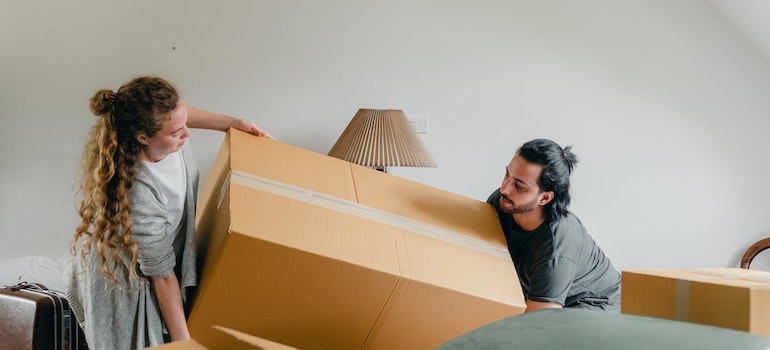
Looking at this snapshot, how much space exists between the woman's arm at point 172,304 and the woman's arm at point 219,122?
0.44 metres

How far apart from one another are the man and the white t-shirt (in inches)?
31.3

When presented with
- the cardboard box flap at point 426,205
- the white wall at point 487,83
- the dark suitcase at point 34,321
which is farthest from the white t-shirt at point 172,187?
the white wall at point 487,83

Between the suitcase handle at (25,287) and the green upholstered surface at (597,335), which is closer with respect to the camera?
the green upholstered surface at (597,335)

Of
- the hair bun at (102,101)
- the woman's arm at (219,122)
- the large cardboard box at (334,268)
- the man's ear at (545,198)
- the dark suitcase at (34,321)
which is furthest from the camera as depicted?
the dark suitcase at (34,321)

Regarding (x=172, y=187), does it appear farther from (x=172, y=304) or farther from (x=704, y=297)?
(x=704, y=297)

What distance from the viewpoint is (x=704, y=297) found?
1022mm

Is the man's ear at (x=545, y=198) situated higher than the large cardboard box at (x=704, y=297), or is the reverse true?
the man's ear at (x=545, y=198)

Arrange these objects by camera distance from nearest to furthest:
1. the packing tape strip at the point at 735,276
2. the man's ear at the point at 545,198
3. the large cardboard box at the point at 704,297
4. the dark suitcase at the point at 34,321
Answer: the large cardboard box at the point at 704,297
the packing tape strip at the point at 735,276
the man's ear at the point at 545,198
the dark suitcase at the point at 34,321

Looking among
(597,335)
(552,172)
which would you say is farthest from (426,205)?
(597,335)

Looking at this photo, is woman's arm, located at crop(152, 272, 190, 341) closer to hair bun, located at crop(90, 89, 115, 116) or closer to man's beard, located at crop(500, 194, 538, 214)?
hair bun, located at crop(90, 89, 115, 116)

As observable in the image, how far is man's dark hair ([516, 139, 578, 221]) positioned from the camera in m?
1.94

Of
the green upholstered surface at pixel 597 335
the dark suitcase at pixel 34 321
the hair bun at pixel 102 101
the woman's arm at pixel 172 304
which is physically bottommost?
the dark suitcase at pixel 34 321

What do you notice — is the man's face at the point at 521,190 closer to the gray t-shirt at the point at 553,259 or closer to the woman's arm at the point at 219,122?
the gray t-shirt at the point at 553,259

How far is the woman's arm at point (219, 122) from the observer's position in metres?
1.81
